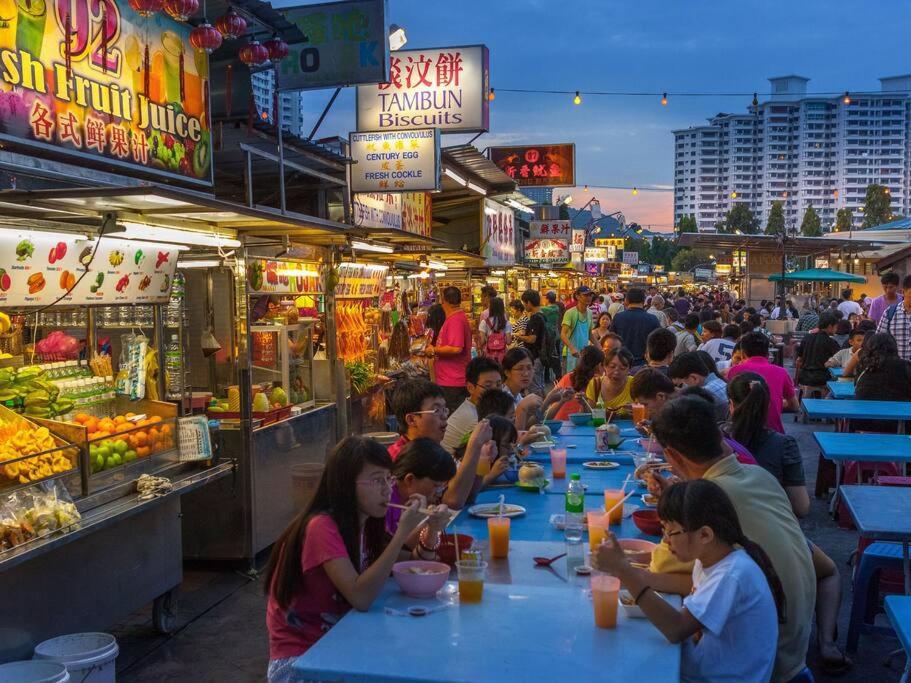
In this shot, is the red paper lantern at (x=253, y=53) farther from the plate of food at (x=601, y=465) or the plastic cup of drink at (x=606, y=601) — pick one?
the plastic cup of drink at (x=606, y=601)

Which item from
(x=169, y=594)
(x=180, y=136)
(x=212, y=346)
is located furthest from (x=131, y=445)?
(x=180, y=136)

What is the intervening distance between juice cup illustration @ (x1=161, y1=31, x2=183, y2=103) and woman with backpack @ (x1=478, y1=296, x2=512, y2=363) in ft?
22.5

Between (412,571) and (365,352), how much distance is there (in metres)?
7.18

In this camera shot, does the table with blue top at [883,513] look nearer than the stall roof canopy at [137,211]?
Yes

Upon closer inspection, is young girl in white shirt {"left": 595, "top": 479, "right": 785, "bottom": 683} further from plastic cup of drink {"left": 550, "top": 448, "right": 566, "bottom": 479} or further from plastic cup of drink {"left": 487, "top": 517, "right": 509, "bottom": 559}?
plastic cup of drink {"left": 550, "top": 448, "right": 566, "bottom": 479}

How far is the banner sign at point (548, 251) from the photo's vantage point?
25562 millimetres

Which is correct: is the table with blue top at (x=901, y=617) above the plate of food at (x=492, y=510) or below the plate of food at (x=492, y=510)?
below

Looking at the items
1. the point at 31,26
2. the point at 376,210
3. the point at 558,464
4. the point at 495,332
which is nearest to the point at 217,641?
the point at 558,464

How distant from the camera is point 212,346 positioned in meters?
7.45

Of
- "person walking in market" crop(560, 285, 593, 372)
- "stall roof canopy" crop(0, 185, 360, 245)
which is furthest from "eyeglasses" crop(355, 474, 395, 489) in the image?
"person walking in market" crop(560, 285, 593, 372)

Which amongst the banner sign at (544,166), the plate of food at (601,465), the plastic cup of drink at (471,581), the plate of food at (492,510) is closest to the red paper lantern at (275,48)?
the plate of food at (601,465)

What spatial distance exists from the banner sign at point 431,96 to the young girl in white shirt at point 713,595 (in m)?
7.80

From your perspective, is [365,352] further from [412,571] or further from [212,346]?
[412,571]

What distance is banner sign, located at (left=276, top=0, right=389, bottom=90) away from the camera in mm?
8344
